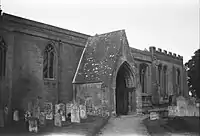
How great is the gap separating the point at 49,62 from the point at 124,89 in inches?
277

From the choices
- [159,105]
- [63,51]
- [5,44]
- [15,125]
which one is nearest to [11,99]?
[15,125]

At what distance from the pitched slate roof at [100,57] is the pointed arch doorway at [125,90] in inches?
61.8

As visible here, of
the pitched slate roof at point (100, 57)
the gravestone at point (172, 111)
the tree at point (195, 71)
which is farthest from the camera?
the pitched slate roof at point (100, 57)

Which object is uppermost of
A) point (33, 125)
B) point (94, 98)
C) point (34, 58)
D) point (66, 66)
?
point (34, 58)

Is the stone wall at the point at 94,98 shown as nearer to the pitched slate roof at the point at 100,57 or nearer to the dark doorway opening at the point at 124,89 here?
the pitched slate roof at the point at 100,57

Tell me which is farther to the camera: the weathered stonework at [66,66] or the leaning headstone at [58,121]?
the weathered stonework at [66,66]

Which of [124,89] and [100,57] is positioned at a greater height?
[100,57]

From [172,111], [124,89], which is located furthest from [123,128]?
[124,89]

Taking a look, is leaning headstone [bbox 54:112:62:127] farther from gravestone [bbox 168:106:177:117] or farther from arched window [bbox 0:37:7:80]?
gravestone [bbox 168:106:177:117]

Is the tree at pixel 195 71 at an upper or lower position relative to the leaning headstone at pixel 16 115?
upper

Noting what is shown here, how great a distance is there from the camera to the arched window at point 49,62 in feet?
65.0

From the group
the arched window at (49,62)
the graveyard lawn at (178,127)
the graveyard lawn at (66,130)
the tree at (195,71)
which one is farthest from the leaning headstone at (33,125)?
the tree at (195,71)

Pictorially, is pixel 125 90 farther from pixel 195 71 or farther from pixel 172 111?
pixel 195 71

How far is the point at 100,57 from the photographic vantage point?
20.1 metres
